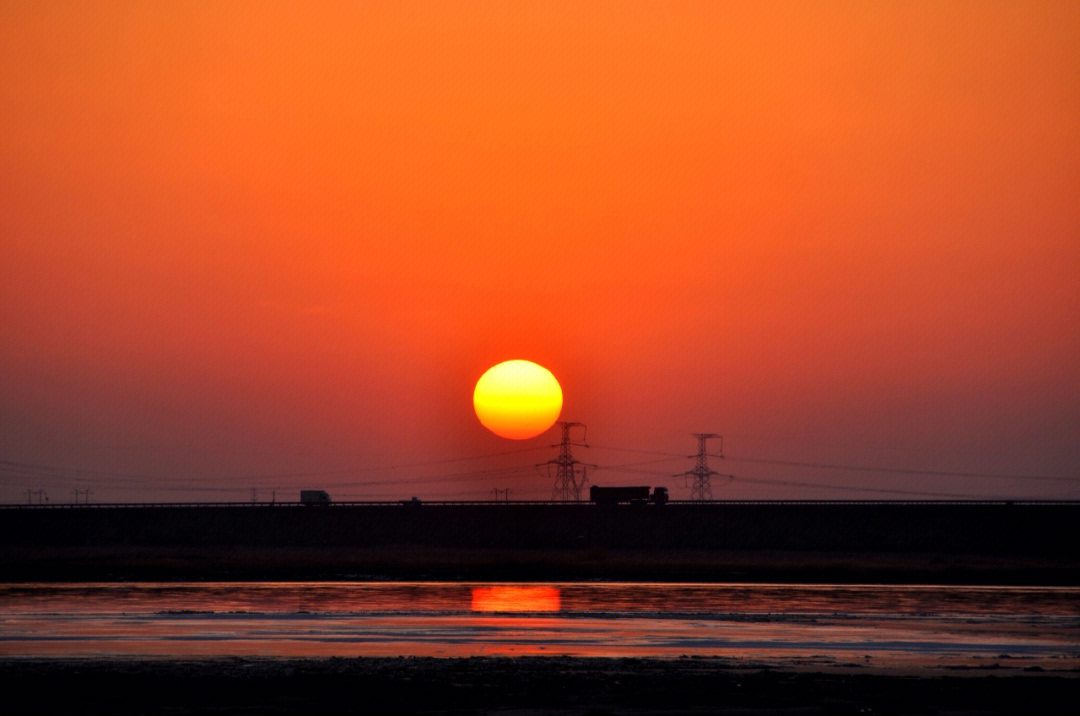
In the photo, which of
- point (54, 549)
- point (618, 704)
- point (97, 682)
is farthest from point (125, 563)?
point (618, 704)

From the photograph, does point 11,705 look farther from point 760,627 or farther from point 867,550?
point 867,550

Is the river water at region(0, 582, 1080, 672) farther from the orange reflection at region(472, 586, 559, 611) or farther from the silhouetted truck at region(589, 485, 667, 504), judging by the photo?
the silhouetted truck at region(589, 485, 667, 504)

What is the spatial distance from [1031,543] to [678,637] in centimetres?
8643

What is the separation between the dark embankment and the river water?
34604 millimetres

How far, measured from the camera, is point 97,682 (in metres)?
29.6

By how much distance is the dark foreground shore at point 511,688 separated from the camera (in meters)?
26.4

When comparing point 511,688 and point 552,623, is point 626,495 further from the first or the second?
point 511,688

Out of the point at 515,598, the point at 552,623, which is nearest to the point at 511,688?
the point at 552,623

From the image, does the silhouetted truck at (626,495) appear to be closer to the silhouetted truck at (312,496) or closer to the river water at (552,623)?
the silhouetted truck at (312,496)

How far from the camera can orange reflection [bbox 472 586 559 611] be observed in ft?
179

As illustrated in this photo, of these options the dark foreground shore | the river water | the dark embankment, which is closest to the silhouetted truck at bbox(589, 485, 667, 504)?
the dark embankment

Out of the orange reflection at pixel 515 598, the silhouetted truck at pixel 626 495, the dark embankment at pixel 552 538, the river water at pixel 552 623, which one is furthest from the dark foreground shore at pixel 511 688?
the silhouetted truck at pixel 626 495

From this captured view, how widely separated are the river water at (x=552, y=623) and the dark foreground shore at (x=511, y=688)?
2.38 m

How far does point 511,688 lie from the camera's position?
1139 inches
